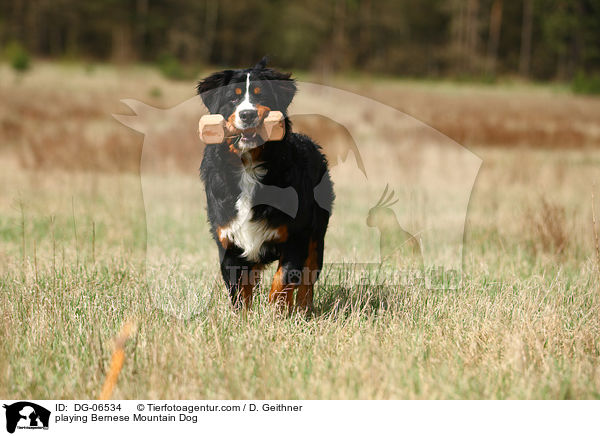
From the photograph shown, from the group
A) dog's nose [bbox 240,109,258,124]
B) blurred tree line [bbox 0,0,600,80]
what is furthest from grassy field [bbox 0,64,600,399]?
blurred tree line [bbox 0,0,600,80]

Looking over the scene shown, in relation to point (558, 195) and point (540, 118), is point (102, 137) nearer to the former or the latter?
point (558, 195)

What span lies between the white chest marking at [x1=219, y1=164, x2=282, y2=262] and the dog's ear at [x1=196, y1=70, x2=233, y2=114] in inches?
19.1

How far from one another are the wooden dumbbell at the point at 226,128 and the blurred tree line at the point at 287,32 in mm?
34256

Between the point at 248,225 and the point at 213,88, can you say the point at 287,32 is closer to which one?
the point at 213,88

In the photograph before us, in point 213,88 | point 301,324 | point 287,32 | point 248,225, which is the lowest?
point 301,324

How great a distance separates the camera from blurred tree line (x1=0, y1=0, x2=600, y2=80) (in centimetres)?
4091

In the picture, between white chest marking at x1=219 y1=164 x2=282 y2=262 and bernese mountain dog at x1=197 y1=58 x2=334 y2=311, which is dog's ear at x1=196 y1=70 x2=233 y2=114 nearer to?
bernese mountain dog at x1=197 y1=58 x2=334 y2=311

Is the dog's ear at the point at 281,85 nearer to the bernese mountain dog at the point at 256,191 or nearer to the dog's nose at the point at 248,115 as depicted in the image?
the bernese mountain dog at the point at 256,191

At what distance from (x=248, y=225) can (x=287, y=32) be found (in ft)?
130

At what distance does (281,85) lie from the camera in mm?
3658

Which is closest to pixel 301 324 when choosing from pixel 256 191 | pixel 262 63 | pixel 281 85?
pixel 256 191

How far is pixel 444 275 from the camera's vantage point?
4738 mm

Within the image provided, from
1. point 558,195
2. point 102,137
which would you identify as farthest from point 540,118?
point 102,137

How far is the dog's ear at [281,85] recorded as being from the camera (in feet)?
11.8
